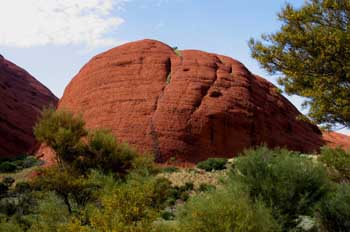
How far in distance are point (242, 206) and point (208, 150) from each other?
25787 mm

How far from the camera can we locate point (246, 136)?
37250mm

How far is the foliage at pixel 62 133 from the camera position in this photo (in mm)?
27859

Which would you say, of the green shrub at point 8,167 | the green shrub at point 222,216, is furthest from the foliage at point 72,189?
the green shrub at point 8,167

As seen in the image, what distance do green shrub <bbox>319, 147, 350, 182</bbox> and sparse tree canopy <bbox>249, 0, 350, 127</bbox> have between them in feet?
27.7

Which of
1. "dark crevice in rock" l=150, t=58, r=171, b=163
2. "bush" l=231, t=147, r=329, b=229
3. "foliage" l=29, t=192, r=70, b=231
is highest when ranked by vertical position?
"dark crevice in rock" l=150, t=58, r=171, b=163

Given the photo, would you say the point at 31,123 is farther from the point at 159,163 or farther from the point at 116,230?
the point at 116,230

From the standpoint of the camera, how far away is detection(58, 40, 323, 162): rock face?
118 feet

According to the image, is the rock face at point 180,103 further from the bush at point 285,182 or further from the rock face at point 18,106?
the bush at point 285,182

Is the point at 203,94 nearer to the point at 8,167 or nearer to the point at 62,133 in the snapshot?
the point at 62,133

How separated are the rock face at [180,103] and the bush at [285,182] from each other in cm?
1893

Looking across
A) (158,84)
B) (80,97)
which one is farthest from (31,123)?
(158,84)

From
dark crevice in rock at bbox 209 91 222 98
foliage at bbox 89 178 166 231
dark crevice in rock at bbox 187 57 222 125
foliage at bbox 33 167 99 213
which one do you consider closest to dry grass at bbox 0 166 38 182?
dark crevice in rock at bbox 187 57 222 125

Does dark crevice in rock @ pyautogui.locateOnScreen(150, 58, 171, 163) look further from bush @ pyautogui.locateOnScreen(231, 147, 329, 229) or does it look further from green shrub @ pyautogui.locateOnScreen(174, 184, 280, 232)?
green shrub @ pyautogui.locateOnScreen(174, 184, 280, 232)

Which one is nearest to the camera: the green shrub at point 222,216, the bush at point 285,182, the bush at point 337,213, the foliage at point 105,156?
the green shrub at point 222,216
